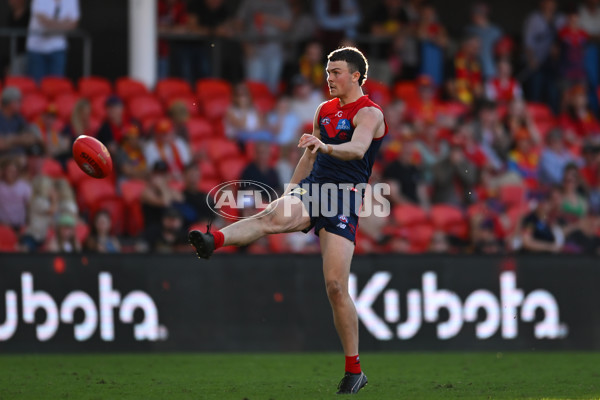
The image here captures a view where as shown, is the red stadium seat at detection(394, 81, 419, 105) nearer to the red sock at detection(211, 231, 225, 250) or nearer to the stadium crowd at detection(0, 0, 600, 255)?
the stadium crowd at detection(0, 0, 600, 255)

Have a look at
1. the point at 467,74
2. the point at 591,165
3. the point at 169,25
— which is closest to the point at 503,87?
the point at 467,74

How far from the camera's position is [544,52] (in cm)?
1823

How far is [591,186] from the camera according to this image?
15.4 metres

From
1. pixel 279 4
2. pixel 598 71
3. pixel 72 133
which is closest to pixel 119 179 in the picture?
pixel 72 133

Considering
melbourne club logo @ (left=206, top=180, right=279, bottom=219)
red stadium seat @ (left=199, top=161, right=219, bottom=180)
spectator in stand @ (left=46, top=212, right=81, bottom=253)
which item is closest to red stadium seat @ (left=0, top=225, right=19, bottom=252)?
spectator in stand @ (left=46, top=212, right=81, bottom=253)

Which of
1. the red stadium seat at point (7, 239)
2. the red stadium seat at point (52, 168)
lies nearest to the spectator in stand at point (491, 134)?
the red stadium seat at point (52, 168)

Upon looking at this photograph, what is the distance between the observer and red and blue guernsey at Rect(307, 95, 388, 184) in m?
7.82

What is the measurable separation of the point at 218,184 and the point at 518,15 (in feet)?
31.2

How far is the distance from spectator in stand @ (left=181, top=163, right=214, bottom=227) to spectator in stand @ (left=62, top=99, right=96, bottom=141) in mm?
1526

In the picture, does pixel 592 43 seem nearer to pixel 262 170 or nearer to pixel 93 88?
pixel 262 170

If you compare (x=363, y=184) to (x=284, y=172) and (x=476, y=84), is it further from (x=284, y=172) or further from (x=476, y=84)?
(x=476, y=84)

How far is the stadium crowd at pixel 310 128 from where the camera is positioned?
1305 cm

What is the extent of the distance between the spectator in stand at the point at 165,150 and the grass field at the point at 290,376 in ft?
10.9

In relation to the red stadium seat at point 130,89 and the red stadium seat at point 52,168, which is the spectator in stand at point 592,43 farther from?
the red stadium seat at point 52,168
